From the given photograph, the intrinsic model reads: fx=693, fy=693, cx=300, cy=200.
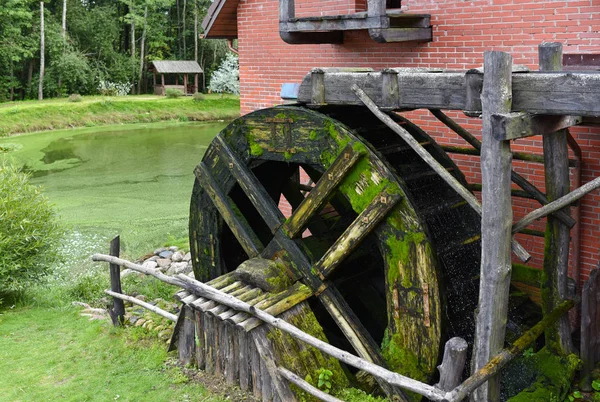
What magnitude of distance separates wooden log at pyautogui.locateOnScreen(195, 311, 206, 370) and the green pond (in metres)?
5.43

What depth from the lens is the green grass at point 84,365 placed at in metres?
6.09

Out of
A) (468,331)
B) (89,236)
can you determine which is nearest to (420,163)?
(468,331)

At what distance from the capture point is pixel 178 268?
1041 centimetres

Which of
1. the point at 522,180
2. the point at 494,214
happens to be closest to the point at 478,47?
the point at 522,180

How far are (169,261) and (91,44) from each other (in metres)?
30.4

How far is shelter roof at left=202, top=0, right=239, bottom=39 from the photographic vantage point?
9.43 metres

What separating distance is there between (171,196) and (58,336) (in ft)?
26.0

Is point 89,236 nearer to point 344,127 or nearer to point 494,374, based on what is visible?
point 344,127

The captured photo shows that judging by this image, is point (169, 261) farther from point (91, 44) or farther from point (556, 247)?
point (91, 44)

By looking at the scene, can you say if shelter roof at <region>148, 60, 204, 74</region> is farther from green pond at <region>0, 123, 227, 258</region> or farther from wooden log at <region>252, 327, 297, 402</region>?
wooden log at <region>252, 327, 297, 402</region>

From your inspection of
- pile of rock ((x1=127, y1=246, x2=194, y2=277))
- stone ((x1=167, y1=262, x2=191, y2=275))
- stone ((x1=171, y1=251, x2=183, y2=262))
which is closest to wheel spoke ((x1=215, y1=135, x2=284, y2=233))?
pile of rock ((x1=127, y1=246, x2=194, y2=277))

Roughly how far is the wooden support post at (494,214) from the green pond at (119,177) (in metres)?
7.98

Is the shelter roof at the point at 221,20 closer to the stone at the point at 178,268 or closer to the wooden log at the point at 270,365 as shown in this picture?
the stone at the point at 178,268

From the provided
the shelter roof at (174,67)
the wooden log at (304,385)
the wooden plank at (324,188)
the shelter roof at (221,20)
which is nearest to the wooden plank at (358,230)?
the wooden plank at (324,188)
